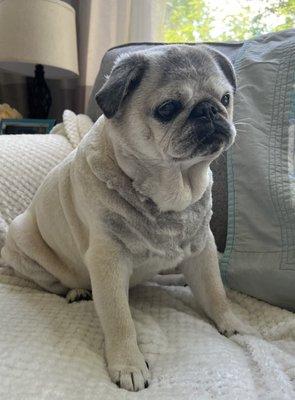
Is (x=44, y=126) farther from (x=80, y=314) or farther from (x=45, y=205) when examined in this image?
(x=80, y=314)

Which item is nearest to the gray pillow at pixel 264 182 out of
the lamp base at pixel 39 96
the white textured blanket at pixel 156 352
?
the white textured blanket at pixel 156 352

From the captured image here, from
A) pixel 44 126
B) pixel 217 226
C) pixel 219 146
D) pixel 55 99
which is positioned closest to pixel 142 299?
pixel 217 226

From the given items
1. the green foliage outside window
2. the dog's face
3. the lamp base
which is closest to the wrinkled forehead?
the dog's face

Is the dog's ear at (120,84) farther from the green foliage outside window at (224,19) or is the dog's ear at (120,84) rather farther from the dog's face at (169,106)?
the green foliage outside window at (224,19)

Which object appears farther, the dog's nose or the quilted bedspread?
the dog's nose

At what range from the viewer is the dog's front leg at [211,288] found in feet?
2.70

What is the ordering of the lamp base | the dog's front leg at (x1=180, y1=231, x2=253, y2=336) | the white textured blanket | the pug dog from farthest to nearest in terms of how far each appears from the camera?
the lamp base < the dog's front leg at (x1=180, y1=231, x2=253, y2=336) < the pug dog < the white textured blanket

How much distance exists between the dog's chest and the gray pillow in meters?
0.17

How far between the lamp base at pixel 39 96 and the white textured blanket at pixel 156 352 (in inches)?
42.5

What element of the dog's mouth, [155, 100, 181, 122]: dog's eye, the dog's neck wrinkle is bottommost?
the dog's neck wrinkle

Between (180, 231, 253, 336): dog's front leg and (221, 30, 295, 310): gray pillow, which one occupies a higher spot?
(221, 30, 295, 310): gray pillow

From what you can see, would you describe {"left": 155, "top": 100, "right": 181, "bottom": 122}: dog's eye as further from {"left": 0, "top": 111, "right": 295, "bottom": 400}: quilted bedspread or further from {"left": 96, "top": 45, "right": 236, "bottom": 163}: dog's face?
{"left": 0, "top": 111, "right": 295, "bottom": 400}: quilted bedspread

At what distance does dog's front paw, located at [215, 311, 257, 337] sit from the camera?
81 centimetres

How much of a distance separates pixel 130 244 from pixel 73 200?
0.17 m
